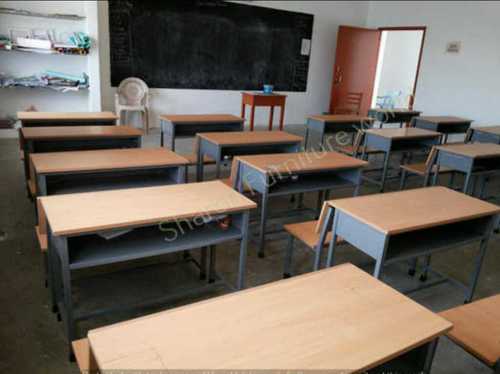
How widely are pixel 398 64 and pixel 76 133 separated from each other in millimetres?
9787

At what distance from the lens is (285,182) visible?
343cm

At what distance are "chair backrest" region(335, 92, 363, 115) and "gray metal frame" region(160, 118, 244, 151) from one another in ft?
15.2

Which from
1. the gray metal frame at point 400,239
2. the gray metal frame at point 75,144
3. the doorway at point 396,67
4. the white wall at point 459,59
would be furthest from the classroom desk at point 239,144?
the doorway at point 396,67

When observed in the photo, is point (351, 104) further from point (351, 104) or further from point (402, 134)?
point (402, 134)

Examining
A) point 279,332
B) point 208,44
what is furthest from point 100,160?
point 208,44

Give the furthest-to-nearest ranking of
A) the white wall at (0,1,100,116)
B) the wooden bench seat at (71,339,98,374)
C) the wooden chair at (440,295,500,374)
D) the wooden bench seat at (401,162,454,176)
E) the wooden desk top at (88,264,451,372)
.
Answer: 1. the white wall at (0,1,100,116)
2. the wooden bench seat at (401,162,454,176)
3. the wooden chair at (440,295,500,374)
4. the wooden bench seat at (71,339,98,374)
5. the wooden desk top at (88,264,451,372)

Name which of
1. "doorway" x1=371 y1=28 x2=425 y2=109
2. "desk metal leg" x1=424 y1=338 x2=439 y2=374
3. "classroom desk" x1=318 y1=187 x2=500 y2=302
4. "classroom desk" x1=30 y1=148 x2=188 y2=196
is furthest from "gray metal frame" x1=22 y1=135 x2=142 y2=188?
"doorway" x1=371 y1=28 x2=425 y2=109

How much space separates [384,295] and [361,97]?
861cm

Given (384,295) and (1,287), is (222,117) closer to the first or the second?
(1,287)

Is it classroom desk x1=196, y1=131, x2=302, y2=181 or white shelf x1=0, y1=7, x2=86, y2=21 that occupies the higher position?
white shelf x1=0, y1=7, x2=86, y2=21

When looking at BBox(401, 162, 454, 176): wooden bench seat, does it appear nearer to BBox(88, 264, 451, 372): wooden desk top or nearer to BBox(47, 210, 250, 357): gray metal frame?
BBox(47, 210, 250, 357): gray metal frame

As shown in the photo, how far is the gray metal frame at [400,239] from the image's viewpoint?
6.88 feet

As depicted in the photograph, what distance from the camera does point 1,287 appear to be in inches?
101

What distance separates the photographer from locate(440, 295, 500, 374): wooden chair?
1552mm
